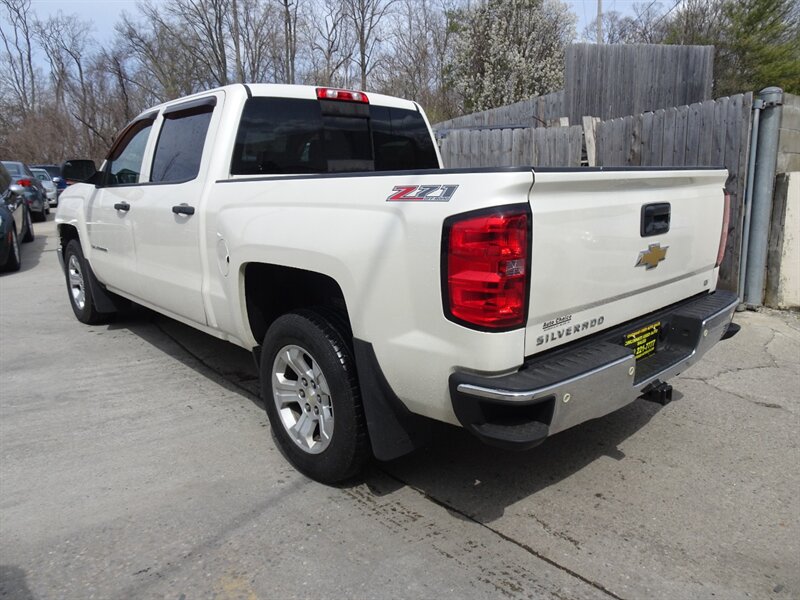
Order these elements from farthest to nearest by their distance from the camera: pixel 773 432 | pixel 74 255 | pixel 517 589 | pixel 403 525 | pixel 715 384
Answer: pixel 74 255
pixel 715 384
pixel 773 432
pixel 403 525
pixel 517 589

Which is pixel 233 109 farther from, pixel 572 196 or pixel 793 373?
pixel 793 373

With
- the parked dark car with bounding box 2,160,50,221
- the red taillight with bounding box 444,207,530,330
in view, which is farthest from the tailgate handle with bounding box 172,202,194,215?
the parked dark car with bounding box 2,160,50,221

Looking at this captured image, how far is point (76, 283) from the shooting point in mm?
6559

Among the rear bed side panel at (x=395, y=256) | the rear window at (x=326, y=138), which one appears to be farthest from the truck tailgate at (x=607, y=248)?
the rear window at (x=326, y=138)

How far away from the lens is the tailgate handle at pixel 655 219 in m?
2.89

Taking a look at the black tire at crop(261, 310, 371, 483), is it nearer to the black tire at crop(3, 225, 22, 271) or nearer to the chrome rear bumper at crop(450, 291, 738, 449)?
the chrome rear bumper at crop(450, 291, 738, 449)

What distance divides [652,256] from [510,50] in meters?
20.8

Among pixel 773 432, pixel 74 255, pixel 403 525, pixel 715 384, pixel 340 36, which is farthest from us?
pixel 340 36

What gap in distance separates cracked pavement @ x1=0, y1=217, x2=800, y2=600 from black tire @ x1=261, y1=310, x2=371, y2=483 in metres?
0.17

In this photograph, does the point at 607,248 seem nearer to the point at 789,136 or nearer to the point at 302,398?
the point at 302,398

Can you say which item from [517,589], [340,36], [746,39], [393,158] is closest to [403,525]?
[517,589]

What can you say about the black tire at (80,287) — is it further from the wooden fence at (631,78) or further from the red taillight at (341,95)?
the wooden fence at (631,78)

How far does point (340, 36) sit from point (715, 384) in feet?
87.2

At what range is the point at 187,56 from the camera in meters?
28.7
